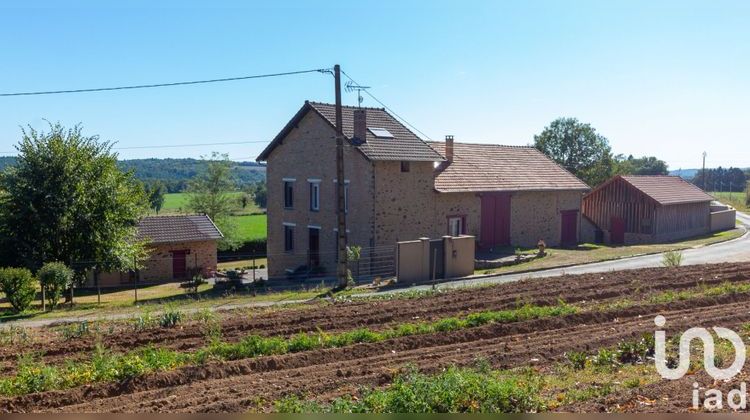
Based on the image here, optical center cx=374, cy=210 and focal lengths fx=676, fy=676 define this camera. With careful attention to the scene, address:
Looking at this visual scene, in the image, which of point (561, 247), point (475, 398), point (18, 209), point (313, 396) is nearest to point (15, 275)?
point (18, 209)

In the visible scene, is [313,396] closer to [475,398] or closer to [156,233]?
[475,398]

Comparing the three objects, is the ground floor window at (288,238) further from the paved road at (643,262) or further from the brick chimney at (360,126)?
the paved road at (643,262)

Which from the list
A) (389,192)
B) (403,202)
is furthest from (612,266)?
(389,192)

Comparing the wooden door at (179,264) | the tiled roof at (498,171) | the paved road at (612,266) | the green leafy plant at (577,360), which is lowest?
the wooden door at (179,264)

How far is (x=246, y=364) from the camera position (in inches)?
410

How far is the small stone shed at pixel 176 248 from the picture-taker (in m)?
38.1

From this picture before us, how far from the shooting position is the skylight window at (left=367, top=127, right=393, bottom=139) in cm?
3075

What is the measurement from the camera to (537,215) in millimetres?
36344

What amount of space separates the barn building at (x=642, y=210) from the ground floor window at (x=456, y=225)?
13.0m

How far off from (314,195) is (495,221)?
919 cm

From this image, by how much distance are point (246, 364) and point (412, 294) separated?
964 cm

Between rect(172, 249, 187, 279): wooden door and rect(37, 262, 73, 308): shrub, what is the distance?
18.3m

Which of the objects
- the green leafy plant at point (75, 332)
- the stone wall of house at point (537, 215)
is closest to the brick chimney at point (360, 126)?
the stone wall of house at point (537, 215)

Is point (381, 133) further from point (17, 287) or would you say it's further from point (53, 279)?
point (17, 287)
